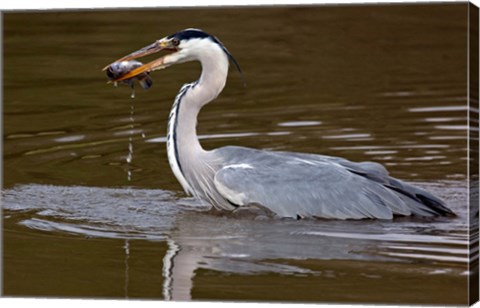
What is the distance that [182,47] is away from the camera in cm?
887

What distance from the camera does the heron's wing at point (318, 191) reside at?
8.66 m

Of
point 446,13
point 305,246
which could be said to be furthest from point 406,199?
point 446,13

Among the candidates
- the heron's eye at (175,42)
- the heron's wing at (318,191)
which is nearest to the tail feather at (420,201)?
the heron's wing at (318,191)

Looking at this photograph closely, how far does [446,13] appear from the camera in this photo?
25.1ft

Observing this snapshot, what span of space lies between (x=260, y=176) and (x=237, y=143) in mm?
1924

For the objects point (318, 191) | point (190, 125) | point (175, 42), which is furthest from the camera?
point (190, 125)

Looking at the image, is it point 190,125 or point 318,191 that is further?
point 190,125

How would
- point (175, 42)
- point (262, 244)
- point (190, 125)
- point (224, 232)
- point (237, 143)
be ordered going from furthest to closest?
point (237, 143), point (190, 125), point (175, 42), point (224, 232), point (262, 244)

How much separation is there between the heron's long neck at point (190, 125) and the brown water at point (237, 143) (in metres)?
0.28

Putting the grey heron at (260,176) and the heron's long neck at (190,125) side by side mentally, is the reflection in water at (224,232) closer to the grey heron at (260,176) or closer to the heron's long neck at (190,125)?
the grey heron at (260,176)

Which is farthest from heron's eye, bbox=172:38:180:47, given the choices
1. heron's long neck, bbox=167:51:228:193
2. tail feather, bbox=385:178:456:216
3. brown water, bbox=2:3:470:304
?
tail feather, bbox=385:178:456:216

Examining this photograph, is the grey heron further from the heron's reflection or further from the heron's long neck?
the heron's reflection

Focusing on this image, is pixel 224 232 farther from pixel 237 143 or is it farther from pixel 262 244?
pixel 237 143

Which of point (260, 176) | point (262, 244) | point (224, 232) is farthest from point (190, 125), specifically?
point (262, 244)
